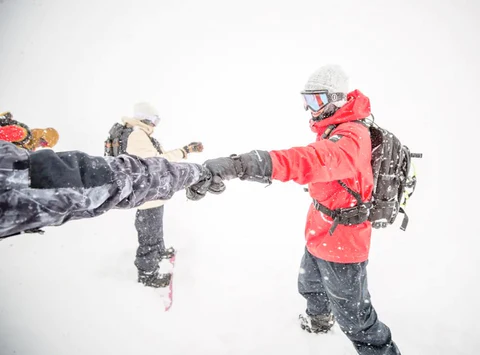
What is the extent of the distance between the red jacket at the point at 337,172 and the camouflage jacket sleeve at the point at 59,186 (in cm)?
95

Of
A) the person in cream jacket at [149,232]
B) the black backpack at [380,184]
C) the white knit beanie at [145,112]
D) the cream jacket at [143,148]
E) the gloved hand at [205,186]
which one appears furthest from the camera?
the white knit beanie at [145,112]

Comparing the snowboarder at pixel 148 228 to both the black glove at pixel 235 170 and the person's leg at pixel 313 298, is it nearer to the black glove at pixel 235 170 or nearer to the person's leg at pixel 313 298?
the black glove at pixel 235 170

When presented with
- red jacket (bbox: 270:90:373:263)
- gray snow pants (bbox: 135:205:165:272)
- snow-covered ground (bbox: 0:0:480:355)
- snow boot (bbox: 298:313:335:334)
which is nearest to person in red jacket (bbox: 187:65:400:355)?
red jacket (bbox: 270:90:373:263)

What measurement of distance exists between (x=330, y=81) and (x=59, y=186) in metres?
2.51

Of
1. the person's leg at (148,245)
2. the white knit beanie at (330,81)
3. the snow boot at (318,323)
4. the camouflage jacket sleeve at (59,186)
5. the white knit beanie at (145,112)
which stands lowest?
the snow boot at (318,323)

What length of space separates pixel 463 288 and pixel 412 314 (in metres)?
1.56

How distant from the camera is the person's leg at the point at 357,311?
2.12 metres

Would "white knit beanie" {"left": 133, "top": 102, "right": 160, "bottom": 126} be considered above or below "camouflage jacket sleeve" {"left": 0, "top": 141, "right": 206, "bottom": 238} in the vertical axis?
above

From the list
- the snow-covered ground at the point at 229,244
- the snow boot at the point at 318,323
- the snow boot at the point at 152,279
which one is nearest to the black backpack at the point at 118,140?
the snow boot at the point at 152,279

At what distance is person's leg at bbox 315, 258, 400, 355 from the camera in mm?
2117

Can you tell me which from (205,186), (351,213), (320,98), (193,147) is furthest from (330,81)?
(193,147)

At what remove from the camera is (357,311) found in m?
2.10

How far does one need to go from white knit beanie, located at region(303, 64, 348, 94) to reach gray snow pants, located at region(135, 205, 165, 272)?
2.95 m

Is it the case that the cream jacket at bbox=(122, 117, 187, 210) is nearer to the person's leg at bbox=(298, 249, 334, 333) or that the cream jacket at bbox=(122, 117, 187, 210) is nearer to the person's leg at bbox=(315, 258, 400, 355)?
the person's leg at bbox=(298, 249, 334, 333)
